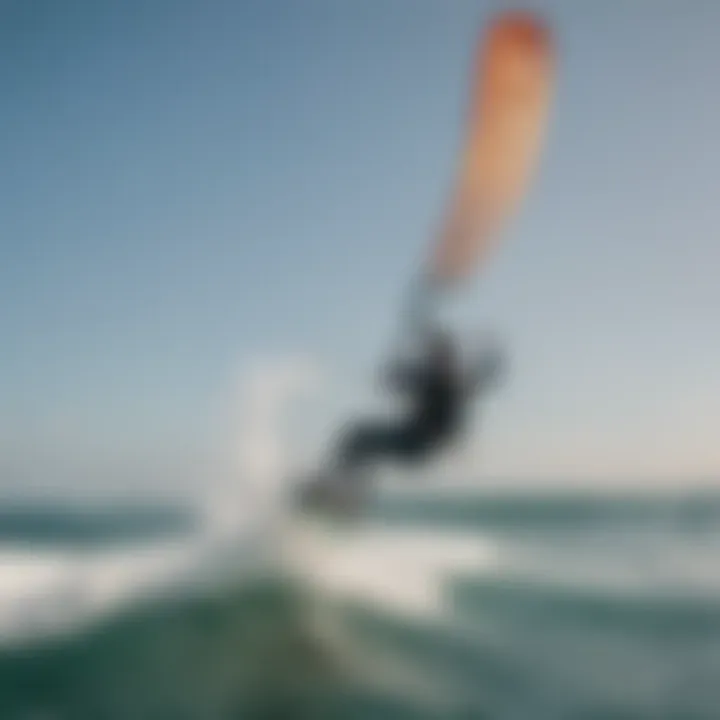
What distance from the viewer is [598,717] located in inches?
196

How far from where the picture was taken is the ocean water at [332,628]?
5207 mm

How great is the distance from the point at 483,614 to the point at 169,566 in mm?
2089

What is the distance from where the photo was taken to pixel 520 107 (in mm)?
4180

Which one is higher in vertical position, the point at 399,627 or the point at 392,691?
the point at 399,627

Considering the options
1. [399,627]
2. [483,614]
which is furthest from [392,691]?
[483,614]

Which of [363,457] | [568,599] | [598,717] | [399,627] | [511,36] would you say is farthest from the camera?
[568,599]

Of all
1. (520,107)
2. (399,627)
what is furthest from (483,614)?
(520,107)

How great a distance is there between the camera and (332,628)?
6.25 meters

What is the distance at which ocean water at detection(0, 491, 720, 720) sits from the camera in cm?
521

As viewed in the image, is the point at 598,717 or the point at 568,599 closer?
the point at 598,717

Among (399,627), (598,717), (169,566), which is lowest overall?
(598,717)

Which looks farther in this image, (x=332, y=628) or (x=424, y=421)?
(x=332, y=628)

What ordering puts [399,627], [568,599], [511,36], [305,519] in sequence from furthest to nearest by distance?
[568,599], [399,627], [305,519], [511,36]

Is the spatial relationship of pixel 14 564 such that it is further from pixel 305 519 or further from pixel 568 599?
pixel 568 599
